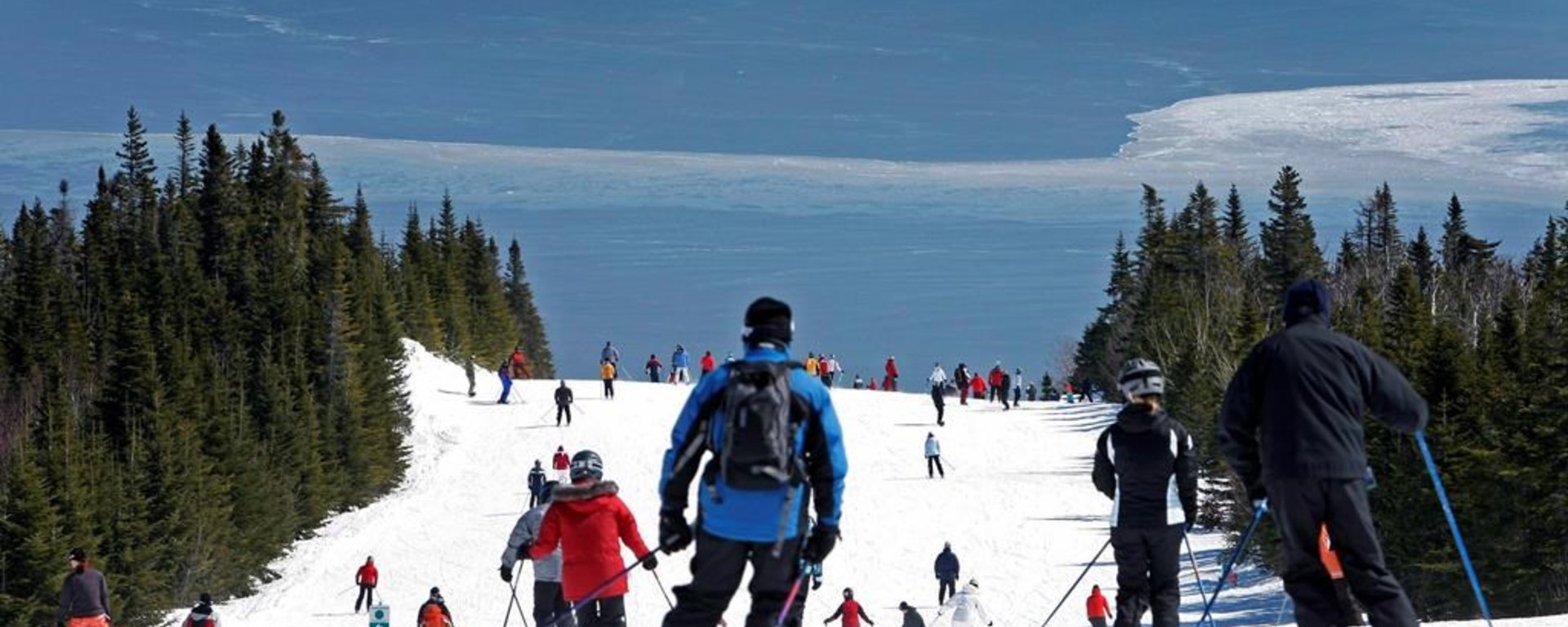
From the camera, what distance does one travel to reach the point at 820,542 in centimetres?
898

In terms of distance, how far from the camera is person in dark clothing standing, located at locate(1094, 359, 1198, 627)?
11664mm

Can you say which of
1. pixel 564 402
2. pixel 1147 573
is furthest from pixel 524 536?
pixel 564 402

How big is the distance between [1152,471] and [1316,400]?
9.01ft

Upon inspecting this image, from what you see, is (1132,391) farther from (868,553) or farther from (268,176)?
(268,176)

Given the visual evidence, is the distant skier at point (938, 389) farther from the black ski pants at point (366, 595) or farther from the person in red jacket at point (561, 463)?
the black ski pants at point (366, 595)

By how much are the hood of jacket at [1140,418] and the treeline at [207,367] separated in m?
30.8

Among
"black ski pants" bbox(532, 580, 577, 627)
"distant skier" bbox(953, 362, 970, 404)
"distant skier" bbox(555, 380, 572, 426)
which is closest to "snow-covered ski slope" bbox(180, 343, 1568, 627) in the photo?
"distant skier" bbox(555, 380, 572, 426)

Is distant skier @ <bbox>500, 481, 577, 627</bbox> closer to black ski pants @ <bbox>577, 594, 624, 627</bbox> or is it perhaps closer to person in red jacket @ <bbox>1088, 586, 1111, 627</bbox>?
black ski pants @ <bbox>577, 594, 624, 627</bbox>

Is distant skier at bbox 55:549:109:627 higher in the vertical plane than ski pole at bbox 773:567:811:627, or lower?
lower

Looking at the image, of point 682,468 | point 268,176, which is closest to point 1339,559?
point 682,468

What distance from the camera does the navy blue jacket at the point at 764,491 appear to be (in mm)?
8844

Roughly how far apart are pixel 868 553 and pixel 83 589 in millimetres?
23319

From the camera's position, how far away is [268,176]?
329 ft

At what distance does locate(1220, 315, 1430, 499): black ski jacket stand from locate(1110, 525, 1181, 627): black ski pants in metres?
2.56
